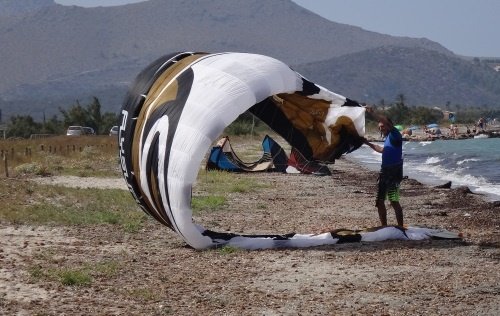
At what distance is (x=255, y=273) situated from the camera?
12289 mm

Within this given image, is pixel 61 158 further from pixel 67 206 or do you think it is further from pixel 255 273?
pixel 255 273

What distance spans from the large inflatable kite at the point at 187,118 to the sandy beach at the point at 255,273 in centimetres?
50

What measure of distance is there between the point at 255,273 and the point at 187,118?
2.75m

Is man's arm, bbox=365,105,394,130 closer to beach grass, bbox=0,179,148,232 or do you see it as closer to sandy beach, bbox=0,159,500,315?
sandy beach, bbox=0,159,500,315

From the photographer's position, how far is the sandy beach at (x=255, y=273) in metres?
10.3

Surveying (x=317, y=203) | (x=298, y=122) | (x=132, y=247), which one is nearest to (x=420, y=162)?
(x=317, y=203)

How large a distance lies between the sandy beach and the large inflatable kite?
502 mm

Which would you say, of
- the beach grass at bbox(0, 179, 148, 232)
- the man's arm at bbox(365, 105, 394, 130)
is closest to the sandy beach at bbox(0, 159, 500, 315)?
the beach grass at bbox(0, 179, 148, 232)

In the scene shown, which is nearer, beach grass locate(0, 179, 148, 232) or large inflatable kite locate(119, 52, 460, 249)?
large inflatable kite locate(119, 52, 460, 249)

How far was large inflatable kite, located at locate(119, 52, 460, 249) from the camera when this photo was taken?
44.7ft

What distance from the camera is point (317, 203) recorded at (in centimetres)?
2292

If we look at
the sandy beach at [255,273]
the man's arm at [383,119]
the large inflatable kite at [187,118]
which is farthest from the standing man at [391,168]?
the sandy beach at [255,273]

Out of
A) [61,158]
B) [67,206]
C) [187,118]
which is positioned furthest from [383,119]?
[61,158]

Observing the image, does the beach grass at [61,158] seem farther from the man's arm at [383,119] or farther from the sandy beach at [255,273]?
the man's arm at [383,119]
